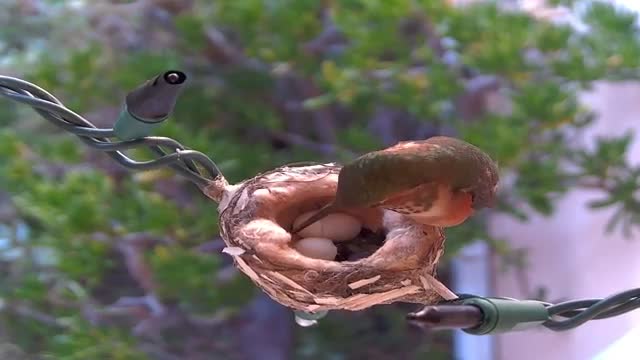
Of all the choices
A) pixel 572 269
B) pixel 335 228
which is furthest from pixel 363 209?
pixel 572 269

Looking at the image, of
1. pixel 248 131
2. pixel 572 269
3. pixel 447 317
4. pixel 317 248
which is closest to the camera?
pixel 447 317

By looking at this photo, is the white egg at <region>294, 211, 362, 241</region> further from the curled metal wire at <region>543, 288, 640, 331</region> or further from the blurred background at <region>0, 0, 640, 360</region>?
the blurred background at <region>0, 0, 640, 360</region>

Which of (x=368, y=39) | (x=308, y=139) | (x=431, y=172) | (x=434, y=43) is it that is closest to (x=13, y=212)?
(x=308, y=139)

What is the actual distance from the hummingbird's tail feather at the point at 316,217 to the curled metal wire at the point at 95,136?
8cm

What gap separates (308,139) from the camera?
1.35 m

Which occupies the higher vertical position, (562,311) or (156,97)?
(156,97)

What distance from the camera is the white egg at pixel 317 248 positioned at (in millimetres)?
452

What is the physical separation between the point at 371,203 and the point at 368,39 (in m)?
0.72

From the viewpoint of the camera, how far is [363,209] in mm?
478

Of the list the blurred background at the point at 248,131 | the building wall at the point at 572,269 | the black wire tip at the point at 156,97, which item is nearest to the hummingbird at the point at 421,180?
the black wire tip at the point at 156,97

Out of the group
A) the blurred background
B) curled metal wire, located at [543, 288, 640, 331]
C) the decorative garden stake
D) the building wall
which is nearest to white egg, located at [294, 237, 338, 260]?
the decorative garden stake

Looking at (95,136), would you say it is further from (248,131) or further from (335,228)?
(248,131)

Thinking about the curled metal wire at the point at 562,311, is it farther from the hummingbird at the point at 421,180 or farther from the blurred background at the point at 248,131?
the blurred background at the point at 248,131

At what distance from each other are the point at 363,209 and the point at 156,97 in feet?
0.56
